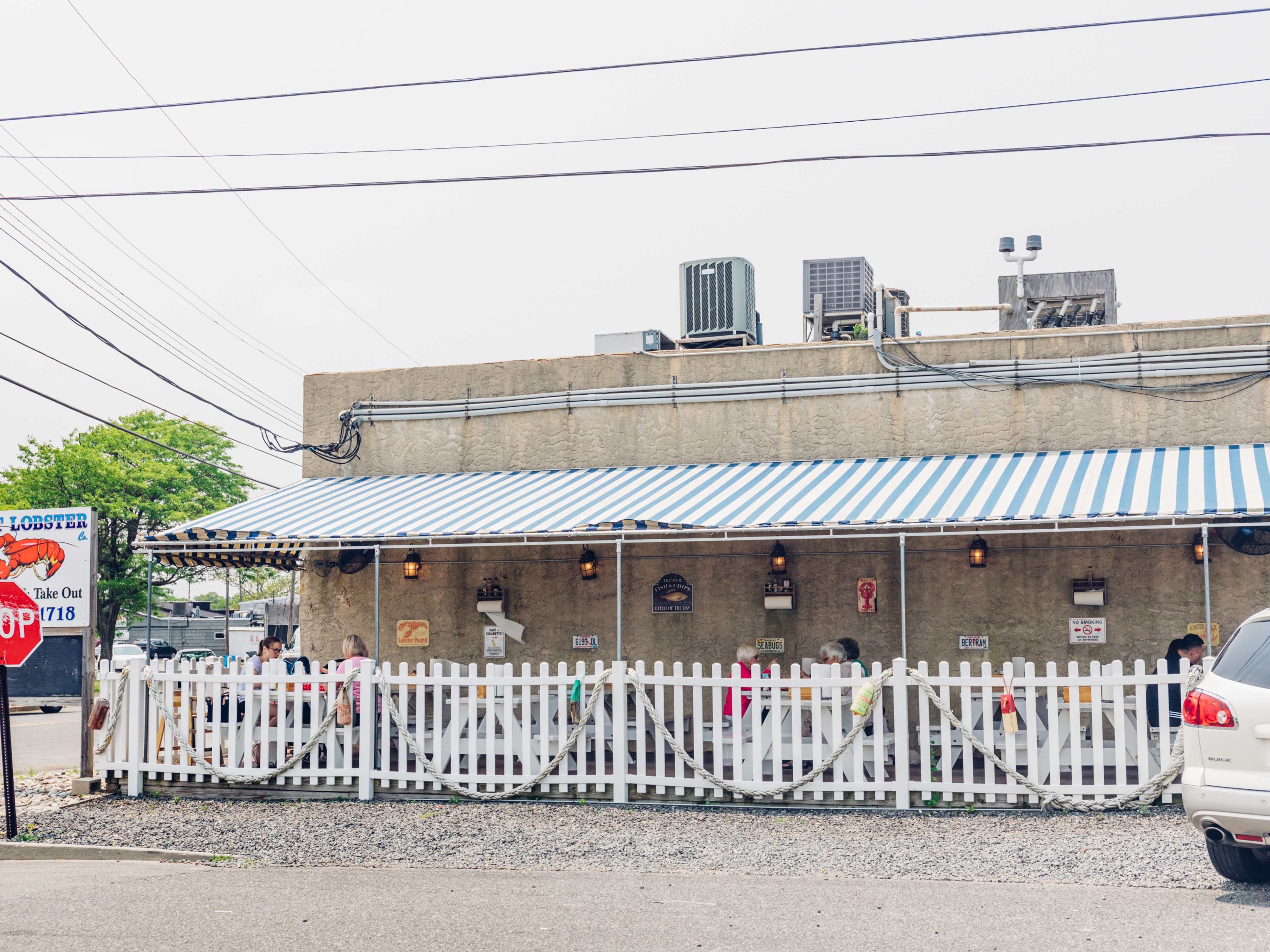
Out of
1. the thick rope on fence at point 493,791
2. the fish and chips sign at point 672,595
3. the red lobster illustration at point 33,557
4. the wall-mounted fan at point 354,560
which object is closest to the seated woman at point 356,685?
the thick rope on fence at point 493,791

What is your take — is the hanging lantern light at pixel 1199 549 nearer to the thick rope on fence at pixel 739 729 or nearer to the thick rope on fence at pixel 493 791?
the thick rope on fence at pixel 739 729

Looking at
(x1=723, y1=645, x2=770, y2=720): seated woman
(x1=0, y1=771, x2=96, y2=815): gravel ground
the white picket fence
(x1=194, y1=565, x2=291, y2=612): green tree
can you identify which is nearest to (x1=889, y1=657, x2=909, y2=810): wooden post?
the white picket fence

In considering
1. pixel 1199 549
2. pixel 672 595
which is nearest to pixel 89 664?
pixel 672 595

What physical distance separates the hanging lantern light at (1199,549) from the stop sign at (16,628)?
10.4 m

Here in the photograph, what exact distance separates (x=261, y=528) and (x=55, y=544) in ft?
6.38

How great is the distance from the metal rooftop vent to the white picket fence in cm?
577

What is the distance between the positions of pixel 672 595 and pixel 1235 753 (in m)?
7.57

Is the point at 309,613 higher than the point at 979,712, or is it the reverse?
the point at 309,613

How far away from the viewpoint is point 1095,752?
9102 mm

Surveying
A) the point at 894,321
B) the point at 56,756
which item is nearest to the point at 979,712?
the point at 894,321

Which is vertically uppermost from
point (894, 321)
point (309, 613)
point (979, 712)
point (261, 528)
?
point (894, 321)

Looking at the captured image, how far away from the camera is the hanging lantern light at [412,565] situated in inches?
554

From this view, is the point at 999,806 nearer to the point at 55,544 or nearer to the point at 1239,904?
the point at 1239,904

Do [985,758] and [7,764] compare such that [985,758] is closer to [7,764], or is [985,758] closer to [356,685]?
[356,685]
